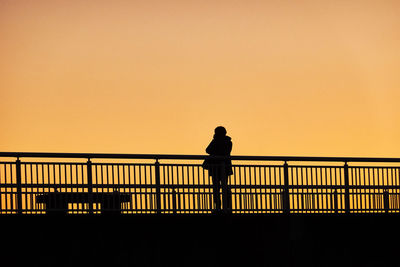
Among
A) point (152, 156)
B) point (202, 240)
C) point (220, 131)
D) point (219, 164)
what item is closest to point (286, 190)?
point (219, 164)

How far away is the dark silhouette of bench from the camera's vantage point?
1173 inches

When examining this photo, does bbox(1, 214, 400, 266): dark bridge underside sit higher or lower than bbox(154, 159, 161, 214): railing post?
lower

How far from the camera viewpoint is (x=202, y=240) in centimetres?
3011

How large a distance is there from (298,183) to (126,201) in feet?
13.2

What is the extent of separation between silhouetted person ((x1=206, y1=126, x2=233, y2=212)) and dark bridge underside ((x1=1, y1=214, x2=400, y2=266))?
652 mm

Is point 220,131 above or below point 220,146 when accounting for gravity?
above

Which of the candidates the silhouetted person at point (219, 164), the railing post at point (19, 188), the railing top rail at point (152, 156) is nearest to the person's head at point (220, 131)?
the silhouetted person at point (219, 164)

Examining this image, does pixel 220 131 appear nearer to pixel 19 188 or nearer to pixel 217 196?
pixel 217 196

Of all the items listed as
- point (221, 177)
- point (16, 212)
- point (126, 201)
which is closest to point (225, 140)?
point (221, 177)

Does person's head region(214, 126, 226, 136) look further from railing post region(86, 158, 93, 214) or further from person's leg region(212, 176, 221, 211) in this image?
railing post region(86, 158, 93, 214)

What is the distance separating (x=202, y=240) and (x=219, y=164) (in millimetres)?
2122

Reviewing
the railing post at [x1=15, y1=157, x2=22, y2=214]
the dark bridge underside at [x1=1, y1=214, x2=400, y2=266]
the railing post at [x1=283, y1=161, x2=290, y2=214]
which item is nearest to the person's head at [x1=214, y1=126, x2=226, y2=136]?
the railing post at [x1=283, y1=161, x2=290, y2=214]

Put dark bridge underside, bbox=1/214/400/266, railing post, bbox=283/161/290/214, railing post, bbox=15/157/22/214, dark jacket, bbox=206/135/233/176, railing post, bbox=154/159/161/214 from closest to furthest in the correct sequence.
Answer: dark bridge underside, bbox=1/214/400/266 → railing post, bbox=15/157/22/214 → railing post, bbox=154/159/161/214 → railing post, bbox=283/161/290/214 → dark jacket, bbox=206/135/233/176

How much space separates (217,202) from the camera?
30.8 m
